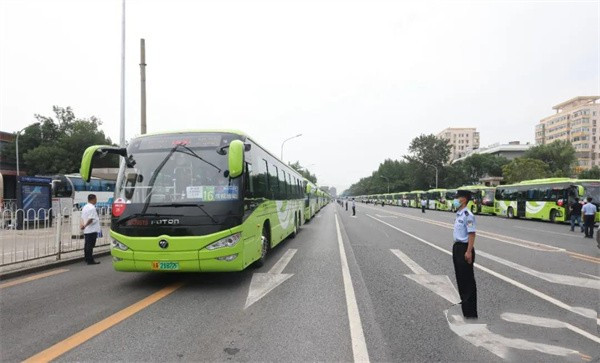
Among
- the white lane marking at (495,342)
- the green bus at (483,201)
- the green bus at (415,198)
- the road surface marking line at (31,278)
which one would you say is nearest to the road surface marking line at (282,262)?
the white lane marking at (495,342)

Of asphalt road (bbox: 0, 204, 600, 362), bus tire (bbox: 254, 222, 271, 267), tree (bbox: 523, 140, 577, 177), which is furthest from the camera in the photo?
tree (bbox: 523, 140, 577, 177)

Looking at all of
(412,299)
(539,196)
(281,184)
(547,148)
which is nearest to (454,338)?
(412,299)

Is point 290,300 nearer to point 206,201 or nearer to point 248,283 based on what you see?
point 248,283

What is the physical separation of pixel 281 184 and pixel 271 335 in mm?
7934

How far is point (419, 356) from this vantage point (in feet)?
12.9

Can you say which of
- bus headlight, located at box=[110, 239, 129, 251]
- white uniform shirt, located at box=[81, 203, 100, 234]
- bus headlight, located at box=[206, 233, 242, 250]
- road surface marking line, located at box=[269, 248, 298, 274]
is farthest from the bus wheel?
bus headlight, located at box=[110, 239, 129, 251]

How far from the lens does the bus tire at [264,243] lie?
8.63 m

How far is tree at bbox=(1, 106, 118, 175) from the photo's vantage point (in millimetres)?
42312

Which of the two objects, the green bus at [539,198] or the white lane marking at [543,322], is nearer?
the white lane marking at [543,322]

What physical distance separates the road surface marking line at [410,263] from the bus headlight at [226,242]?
4176 mm

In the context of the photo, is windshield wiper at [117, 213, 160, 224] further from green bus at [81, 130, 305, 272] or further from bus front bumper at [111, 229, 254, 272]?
bus front bumper at [111, 229, 254, 272]

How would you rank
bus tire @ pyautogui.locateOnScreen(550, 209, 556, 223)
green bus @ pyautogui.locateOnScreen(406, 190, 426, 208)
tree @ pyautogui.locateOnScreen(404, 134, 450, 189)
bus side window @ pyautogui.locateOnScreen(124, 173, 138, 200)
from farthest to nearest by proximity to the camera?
tree @ pyautogui.locateOnScreen(404, 134, 450, 189), green bus @ pyautogui.locateOnScreen(406, 190, 426, 208), bus tire @ pyautogui.locateOnScreen(550, 209, 556, 223), bus side window @ pyautogui.locateOnScreen(124, 173, 138, 200)

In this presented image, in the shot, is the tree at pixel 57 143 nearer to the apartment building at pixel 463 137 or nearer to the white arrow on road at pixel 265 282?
the white arrow on road at pixel 265 282

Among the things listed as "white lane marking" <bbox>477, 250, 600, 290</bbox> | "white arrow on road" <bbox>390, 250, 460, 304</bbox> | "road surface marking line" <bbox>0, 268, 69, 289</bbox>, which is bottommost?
"white lane marking" <bbox>477, 250, 600, 290</bbox>
